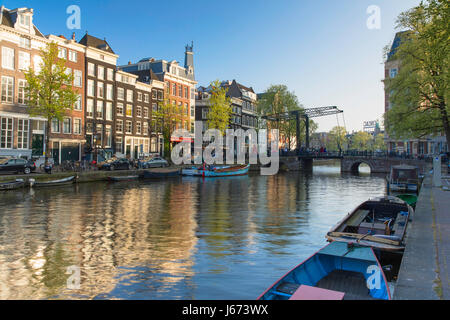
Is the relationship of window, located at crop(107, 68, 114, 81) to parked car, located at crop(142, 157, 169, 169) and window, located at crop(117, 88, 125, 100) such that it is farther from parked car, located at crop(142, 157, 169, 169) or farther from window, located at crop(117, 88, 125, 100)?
parked car, located at crop(142, 157, 169, 169)

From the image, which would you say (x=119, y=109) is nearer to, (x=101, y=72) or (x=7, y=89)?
(x=101, y=72)

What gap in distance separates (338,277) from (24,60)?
4395cm

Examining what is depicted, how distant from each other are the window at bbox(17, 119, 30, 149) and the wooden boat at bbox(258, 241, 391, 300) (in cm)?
4137

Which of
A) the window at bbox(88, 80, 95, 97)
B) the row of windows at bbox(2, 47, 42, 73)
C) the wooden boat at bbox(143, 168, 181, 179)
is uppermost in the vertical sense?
the row of windows at bbox(2, 47, 42, 73)

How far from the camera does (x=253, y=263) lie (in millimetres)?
11492

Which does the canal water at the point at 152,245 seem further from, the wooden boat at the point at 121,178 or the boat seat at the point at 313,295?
the wooden boat at the point at 121,178

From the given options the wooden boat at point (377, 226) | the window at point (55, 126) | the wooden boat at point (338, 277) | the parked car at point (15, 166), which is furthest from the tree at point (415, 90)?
the window at point (55, 126)

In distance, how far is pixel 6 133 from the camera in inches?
1582

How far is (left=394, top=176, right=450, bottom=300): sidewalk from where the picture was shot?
670 centimetres

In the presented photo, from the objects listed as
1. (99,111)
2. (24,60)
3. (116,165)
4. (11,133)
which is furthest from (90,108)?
(11,133)

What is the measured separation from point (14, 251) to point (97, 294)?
17.7ft

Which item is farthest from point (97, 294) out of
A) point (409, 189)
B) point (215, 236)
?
point (409, 189)

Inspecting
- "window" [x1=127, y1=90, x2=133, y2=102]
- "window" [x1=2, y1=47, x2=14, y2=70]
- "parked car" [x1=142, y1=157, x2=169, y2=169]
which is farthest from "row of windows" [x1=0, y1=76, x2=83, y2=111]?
"window" [x1=127, y1=90, x2=133, y2=102]
